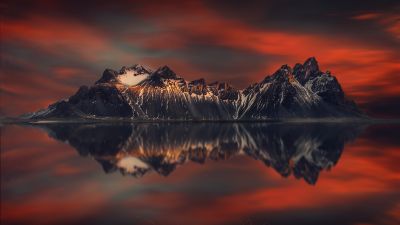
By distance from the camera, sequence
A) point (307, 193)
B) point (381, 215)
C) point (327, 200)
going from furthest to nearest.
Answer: point (307, 193)
point (327, 200)
point (381, 215)

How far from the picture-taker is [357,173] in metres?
58.1

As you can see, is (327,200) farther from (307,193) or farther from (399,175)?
(399,175)

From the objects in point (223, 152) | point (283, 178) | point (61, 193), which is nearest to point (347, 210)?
point (283, 178)

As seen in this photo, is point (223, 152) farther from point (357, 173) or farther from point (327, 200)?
point (327, 200)

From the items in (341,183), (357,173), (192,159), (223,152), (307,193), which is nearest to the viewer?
(307,193)

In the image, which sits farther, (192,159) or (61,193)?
(192,159)

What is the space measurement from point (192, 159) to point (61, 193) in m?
33.5

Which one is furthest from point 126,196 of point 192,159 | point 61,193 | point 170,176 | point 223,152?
point 223,152

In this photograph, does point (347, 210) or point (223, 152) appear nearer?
point (347, 210)

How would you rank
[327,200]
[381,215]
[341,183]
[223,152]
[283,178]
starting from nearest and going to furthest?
[381,215], [327,200], [341,183], [283,178], [223,152]

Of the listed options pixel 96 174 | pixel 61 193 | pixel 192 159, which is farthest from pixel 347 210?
pixel 192 159

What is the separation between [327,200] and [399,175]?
2089 centimetres

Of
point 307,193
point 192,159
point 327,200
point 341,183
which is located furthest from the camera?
point 192,159

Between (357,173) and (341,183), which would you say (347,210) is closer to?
(341,183)
